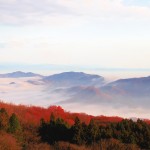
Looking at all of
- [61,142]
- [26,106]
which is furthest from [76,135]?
[26,106]

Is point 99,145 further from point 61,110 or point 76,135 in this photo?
point 61,110

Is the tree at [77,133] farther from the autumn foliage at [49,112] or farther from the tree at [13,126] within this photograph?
the autumn foliage at [49,112]

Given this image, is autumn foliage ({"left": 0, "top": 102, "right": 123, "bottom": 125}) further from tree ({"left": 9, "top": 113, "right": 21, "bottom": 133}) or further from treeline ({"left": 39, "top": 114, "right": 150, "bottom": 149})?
treeline ({"left": 39, "top": 114, "right": 150, "bottom": 149})

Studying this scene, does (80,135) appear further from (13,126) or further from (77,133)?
(13,126)

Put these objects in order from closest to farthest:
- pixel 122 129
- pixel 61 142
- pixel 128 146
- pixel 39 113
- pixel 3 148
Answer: pixel 3 148 → pixel 128 146 → pixel 61 142 → pixel 122 129 → pixel 39 113

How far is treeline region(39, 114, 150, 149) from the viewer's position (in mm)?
Answer: 45469

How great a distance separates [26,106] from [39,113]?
10.0m

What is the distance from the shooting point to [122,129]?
47.0 m

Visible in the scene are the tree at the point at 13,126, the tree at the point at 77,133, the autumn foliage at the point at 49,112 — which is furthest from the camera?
the autumn foliage at the point at 49,112

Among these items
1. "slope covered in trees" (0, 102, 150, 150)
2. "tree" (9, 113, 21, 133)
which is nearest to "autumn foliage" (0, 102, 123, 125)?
"slope covered in trees" (0, 102, 150, 150)

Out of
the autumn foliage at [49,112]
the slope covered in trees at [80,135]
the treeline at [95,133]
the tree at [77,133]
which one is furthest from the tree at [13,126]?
the autumn foliage at [49,112]

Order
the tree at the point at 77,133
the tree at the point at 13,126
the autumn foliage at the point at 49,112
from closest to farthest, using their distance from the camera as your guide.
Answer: the tree at the point at 77,133
the tree at the point at 13,126
the autumn foliage at the point at 49,112

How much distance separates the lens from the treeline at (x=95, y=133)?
149ft

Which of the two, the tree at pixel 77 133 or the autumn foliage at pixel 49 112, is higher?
the autumn foliage at pixel 49 112
